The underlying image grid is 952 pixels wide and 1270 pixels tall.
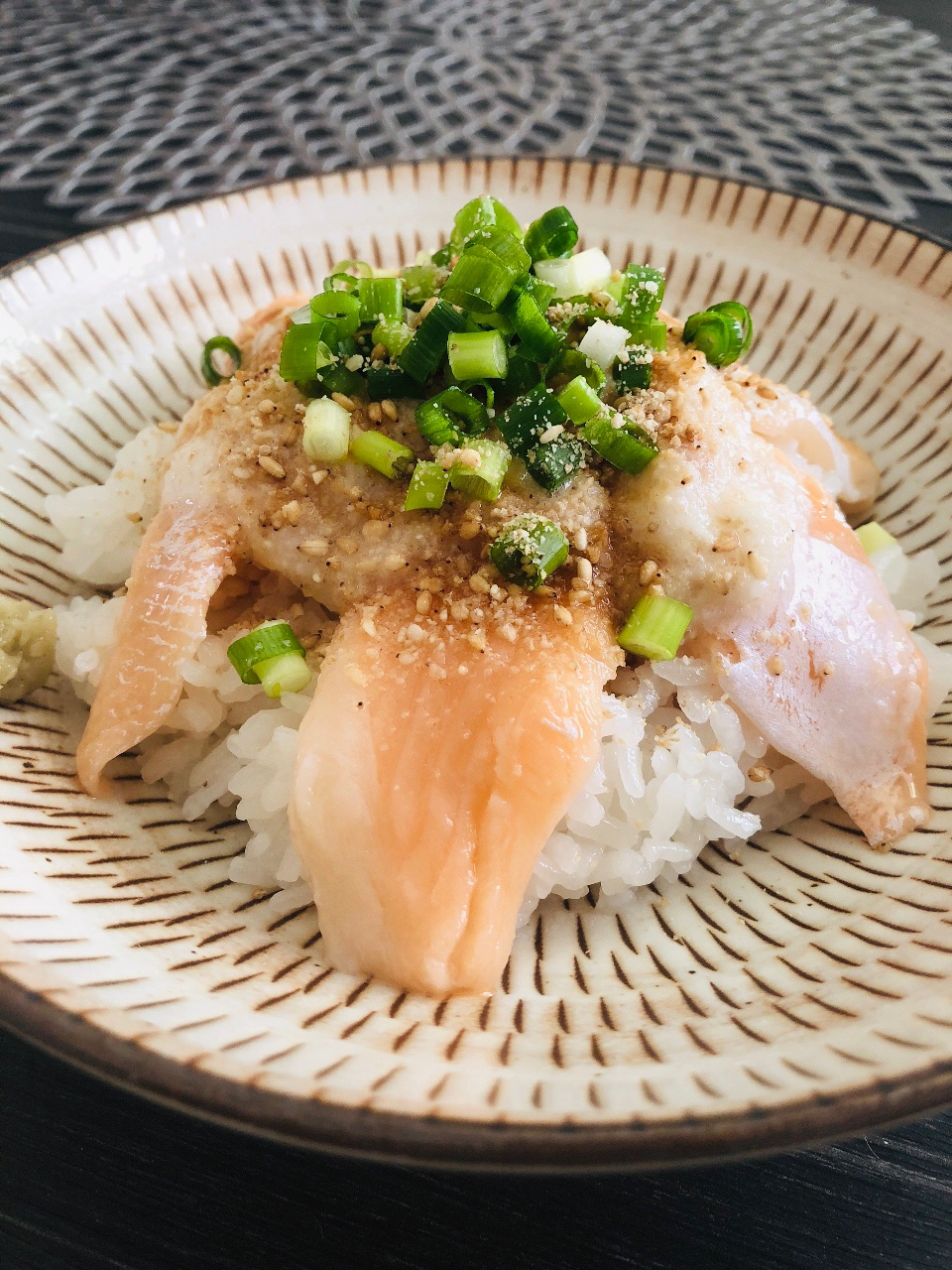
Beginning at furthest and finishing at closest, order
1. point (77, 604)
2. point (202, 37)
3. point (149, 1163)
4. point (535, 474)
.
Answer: point (202, 37), point (77, 604), point (535, 474), point (149, 1163)

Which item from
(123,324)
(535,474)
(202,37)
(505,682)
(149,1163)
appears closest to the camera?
(149,1163)

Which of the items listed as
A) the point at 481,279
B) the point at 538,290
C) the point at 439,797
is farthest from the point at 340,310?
the point at 439,797

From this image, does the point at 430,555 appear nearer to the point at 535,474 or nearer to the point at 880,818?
the point at 535,474

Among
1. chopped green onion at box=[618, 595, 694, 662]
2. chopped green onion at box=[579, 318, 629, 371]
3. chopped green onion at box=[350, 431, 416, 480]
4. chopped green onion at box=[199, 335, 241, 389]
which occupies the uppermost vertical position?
chopped green onion at box=[579, 318, 629, 371]

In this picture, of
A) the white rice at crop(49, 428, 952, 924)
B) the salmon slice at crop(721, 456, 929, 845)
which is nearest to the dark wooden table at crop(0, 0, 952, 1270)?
the white rice at crop(49, 428, 952, 924)

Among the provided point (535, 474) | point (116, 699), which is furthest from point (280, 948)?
point (535, 474)

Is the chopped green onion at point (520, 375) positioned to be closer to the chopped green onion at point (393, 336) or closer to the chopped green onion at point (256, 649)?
the chopped green onion at point (393, 336)

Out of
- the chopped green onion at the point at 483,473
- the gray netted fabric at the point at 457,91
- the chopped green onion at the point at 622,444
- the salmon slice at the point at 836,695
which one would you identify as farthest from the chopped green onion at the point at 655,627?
the gray netted fabric at the point at 457,91

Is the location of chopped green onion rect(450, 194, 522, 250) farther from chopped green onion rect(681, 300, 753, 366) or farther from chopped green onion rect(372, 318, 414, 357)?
chopped green onion rect(681, 300, 753, 366)
